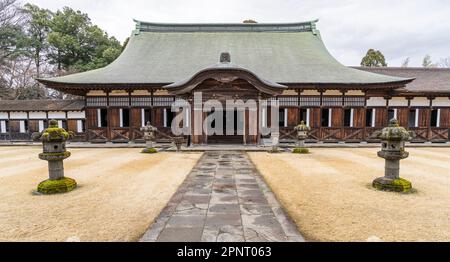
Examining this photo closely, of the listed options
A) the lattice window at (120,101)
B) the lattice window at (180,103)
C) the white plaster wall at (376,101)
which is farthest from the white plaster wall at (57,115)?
the white plaster wall at (376,101)

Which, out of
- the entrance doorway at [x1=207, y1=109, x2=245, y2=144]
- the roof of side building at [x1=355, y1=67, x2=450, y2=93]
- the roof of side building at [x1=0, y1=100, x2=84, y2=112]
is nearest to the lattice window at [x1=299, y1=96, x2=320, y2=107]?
the entrance doorway at [x1=207, y1=109, x2=245, y2=144]

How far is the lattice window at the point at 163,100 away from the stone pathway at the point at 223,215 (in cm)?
1061

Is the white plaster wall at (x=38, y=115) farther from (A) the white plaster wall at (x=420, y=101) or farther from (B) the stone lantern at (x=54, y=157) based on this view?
(A) the white plaster wall at (x=420, y=101)

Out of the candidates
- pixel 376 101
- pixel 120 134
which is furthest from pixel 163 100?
pixel 376 101

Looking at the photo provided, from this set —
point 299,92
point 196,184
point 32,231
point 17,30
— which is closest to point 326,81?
point 299,92

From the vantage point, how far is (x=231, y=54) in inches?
774

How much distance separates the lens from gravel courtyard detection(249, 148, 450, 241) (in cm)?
381

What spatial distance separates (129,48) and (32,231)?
19.7 meters

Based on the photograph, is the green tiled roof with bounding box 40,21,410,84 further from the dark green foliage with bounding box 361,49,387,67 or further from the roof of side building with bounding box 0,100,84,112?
the dark green foliage with bounding box 361,49,387,67

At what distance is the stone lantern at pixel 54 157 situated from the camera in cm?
592

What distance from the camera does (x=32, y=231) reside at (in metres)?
3.84

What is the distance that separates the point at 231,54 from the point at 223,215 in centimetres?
1720
